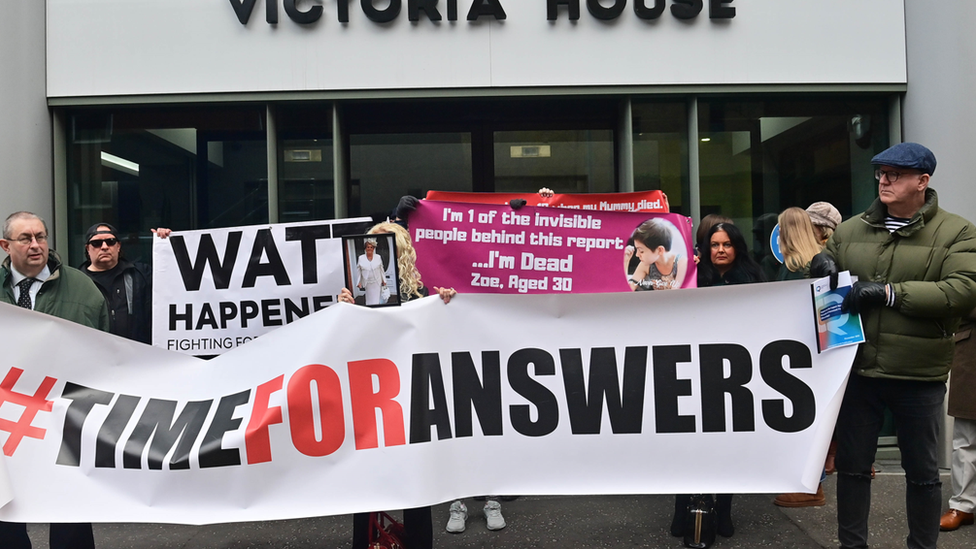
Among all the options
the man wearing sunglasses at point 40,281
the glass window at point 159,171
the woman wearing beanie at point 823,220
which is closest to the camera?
the man wearing sunglasses at point 40,281

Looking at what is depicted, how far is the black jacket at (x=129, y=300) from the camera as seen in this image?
15.4ft

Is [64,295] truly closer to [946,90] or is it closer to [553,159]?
[553,159]

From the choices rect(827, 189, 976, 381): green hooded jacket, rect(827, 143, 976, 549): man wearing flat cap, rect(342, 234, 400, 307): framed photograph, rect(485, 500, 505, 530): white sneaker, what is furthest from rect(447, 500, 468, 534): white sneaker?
rect(827, 189, 976, 381): green hooded jacket

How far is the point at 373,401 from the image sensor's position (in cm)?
350

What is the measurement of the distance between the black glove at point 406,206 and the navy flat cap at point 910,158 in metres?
2.53

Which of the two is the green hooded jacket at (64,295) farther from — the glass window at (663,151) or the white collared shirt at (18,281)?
the glass window at (663,151)

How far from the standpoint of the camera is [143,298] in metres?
4.86

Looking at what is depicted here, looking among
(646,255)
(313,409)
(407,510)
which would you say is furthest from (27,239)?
(646,255)

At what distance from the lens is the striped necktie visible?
3873mm

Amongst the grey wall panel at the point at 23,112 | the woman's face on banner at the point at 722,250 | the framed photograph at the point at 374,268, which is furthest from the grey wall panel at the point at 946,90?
the grey wall panel at the point at 23,112

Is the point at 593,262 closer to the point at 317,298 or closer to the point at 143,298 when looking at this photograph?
the point at 317,298

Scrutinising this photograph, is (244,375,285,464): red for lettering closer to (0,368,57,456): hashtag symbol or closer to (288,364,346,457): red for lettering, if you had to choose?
(288,364,346,457): red for lettering

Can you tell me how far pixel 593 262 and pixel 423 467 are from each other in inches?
66.5

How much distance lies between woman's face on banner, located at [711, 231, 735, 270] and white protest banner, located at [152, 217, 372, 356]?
2326 millimetres
